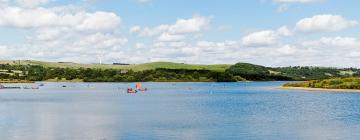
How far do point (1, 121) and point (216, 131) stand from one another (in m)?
32.5

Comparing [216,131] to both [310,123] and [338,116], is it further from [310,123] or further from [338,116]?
[338,116]

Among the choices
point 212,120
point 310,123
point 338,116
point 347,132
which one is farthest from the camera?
point 338,116

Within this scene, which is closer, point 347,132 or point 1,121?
point 347,132

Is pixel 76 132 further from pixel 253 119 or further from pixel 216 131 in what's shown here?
pixel 253 119

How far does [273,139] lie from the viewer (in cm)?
5522

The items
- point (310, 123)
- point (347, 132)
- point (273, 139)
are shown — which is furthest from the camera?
point (310, 123)

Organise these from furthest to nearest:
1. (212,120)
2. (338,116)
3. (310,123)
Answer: (338,116), (212,120), (310,123)

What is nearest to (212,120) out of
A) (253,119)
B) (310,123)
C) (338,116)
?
(253,119)

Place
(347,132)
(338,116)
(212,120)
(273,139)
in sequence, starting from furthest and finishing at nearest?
(338,116), (212,120), (347,132), (273,139)

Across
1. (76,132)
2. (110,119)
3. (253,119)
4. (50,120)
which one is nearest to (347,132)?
(253,119)

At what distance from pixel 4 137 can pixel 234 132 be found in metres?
24.3

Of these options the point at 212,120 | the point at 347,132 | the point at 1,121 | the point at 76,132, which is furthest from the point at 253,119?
the point at 1,121

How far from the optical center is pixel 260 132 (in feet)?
202

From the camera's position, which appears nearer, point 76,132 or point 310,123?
point 76,132
